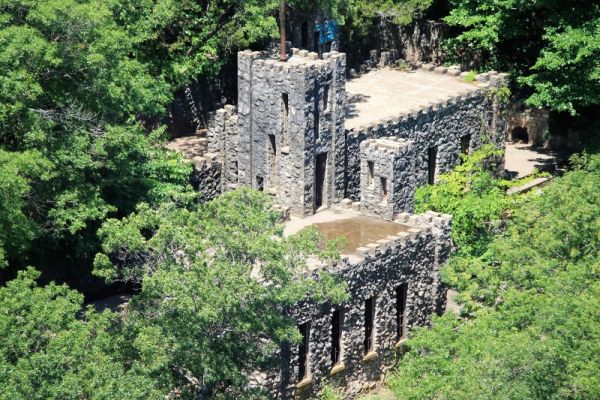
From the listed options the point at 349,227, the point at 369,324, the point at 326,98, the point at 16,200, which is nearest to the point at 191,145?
the point at 326,98

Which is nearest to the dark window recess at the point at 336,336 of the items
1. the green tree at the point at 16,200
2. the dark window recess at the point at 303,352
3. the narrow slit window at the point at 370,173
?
the dark window recess at the point at 303,352

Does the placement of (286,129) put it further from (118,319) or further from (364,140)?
(118,319)

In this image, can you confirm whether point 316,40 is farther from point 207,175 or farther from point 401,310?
point 401,310

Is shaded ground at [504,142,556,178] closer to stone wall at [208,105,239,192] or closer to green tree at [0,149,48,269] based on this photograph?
stone wall at [208,105,239,192]

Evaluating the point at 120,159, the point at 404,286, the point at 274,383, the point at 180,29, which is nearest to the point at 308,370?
the point at 274,383

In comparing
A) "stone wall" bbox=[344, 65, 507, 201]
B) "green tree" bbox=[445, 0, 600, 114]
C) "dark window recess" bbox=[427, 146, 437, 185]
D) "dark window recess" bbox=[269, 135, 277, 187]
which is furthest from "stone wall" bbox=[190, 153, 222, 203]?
"green tree" bbox=[445, 0, 600, 114]
